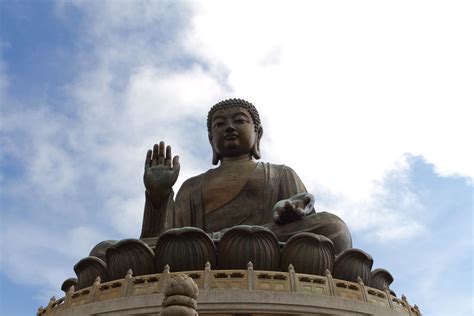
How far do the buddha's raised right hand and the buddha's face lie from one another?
2445 millimetres

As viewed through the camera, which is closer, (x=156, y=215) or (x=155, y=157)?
(x=155, y=157)

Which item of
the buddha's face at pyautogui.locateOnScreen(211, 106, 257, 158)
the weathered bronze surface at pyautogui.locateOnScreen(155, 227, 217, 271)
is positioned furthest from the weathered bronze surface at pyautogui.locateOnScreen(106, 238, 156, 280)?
the buddha's face at pyautogui.locateOnScreen(211, 106, 257, 158)

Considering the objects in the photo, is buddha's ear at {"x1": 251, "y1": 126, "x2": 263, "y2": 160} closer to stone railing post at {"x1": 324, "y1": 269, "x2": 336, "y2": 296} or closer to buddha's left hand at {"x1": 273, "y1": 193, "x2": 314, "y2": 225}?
buddha's left hand at {"x1": 273, "y1": 193, "x2": 314, "y2": 225}

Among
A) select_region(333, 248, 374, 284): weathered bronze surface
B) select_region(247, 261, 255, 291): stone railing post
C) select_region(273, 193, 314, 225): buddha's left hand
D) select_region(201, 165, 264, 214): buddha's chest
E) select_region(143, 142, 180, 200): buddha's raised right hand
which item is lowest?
select_region(247, 261, 255, 291): stone railing post

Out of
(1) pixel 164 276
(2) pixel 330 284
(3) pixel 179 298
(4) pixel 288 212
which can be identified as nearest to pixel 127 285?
(1) pixel 164 276

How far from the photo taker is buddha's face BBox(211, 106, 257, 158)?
1288cm

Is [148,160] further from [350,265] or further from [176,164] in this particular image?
[350,265]

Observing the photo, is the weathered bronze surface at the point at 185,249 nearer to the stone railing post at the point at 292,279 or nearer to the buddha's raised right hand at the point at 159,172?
the stone railing post at the point at 292,279

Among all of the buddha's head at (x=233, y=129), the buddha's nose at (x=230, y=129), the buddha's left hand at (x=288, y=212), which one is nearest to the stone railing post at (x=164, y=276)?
the buddha's left hand at (x=288, y=212)

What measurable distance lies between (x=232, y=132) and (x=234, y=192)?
5.12 ft

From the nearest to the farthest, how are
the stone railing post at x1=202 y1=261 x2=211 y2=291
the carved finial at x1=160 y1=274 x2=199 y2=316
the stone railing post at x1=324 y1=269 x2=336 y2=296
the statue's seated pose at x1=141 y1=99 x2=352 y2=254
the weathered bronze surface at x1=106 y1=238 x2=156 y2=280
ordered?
the carved finial at x1=160 y1=274 x2=199 y2=316
the stone railing post at x1=202 y1=261 x2=211 y2=291
the stone railing post at x1=324 y1=269 x2=336 y2=296
the weathered bronze surface at x1=106 y1=238 x2=156 y2=280
the statue's seated pose at x1=141 y1=99 x2=352 y2=254

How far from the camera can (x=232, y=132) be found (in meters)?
12.9

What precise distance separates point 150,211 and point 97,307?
312 cm

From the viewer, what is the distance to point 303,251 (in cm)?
861
